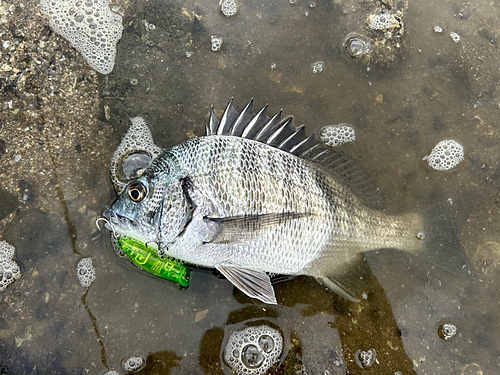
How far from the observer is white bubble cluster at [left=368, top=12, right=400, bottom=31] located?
9.60ft

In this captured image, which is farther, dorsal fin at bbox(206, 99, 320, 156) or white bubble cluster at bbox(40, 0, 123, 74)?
white bubble cluster at bbox(40, 0, 123, 74)

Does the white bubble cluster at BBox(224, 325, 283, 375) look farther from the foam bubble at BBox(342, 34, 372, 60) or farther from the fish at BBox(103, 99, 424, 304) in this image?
the foam bubble at BBox(342, 34, 372, 60)

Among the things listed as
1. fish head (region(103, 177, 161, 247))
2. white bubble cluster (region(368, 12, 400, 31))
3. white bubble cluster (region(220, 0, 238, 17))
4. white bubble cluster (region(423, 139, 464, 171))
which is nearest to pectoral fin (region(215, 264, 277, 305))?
fish head (region(103, 177, 161, 247))

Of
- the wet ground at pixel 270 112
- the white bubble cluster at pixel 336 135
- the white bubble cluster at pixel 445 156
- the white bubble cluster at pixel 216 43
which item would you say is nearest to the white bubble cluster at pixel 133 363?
the wet ground at pixel 270 112

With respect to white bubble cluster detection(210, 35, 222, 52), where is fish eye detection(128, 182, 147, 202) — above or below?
below

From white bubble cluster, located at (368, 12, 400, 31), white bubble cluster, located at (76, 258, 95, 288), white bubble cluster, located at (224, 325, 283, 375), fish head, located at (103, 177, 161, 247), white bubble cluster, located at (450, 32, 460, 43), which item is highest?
white bubble cluster, located at (450, 32, 460, 43)

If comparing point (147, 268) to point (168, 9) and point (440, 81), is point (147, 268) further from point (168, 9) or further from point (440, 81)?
point (440, 81)

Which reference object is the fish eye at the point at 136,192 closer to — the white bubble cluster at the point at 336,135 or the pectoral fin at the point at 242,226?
the pectoral fin at the point at 242,226

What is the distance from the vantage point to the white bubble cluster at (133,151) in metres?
2.72

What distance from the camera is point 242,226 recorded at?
2.26m

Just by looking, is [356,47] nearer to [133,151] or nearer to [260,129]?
[260,129]

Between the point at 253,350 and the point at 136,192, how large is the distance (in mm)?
1575

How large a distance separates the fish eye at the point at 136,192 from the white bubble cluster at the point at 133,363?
1.31m

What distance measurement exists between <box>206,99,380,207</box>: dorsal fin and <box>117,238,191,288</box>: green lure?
107cm
